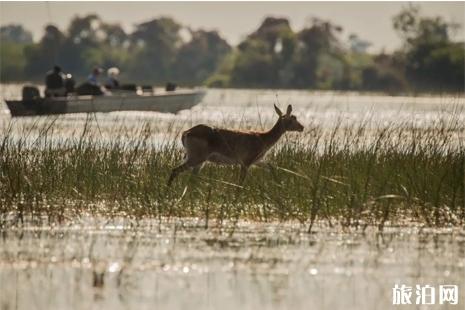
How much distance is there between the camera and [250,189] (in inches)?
562

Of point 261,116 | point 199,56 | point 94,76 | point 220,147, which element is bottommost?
point 261,116

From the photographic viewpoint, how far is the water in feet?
33.0

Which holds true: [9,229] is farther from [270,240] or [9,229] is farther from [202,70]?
[202,70]

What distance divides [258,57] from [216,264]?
83.3 meters

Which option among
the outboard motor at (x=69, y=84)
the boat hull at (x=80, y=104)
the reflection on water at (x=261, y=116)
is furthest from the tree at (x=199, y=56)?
the outboard motor at (x=69, y=84)

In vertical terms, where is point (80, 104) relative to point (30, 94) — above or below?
below

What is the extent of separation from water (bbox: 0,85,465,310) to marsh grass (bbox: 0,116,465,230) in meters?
0.32

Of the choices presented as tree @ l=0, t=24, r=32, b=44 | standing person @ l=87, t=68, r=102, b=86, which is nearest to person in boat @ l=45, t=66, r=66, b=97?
standing person @ l=87, t=68, r=102, b=86

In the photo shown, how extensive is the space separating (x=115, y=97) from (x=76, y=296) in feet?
74.5

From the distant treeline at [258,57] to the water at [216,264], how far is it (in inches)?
2028

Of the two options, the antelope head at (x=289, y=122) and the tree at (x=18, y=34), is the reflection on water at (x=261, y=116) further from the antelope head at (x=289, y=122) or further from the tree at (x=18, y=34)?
the tree at (x=18, y=34)

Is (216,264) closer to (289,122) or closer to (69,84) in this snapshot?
(289,122)

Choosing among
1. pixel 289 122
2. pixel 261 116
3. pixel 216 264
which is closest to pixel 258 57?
pixel 261 116

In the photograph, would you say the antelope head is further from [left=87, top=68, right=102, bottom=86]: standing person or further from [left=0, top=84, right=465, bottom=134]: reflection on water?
[left=87, top=68, right=102, bottom=86]: standing person
